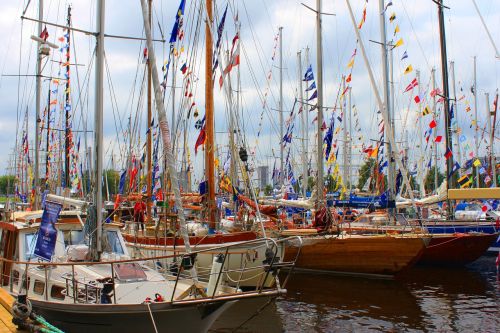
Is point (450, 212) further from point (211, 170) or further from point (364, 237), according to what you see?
point (211, 170)

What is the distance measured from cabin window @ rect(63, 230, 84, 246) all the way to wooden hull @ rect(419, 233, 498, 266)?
14.3 meters

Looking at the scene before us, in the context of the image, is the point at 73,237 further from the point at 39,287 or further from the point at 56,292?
the point at 56,292

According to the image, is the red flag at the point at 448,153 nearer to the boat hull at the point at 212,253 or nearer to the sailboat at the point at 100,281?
the boat hull at the point at 212,253

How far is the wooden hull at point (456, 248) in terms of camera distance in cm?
2227

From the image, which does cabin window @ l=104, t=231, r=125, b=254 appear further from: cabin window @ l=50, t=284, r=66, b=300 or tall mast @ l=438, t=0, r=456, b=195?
tall mast @ l=438, t=0, r=456, b=195

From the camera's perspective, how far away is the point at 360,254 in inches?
790

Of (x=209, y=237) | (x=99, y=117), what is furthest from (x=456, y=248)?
(x=99, y=117)

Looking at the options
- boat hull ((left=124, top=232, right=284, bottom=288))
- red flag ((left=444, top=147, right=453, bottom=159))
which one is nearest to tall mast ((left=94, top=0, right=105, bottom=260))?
boat hull ((left=124, top=232, right=284, bottom=288))

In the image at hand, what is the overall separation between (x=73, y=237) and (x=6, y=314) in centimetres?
299

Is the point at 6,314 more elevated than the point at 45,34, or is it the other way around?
the point at 45,34

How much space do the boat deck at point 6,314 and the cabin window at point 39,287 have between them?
0.53 m

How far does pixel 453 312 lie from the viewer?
49.9 ft

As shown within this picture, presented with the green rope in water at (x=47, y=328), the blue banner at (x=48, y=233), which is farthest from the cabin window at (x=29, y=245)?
the green rope in water at (x=47, y=328)

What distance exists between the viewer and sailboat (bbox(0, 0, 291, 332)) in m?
9.66
